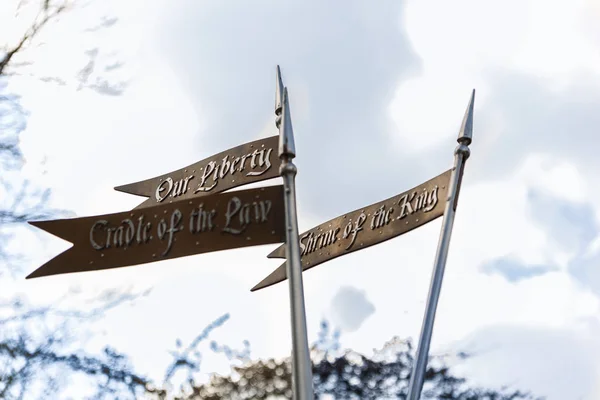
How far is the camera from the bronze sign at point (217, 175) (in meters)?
5.52

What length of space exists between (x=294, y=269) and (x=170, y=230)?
76 cm

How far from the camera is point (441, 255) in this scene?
5.25m

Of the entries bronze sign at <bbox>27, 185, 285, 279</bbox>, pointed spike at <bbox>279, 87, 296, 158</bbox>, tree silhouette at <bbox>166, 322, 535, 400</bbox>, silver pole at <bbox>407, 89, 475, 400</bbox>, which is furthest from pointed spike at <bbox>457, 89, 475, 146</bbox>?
tree silhouette at <bbox>166, 322, 535, 400</bbox>

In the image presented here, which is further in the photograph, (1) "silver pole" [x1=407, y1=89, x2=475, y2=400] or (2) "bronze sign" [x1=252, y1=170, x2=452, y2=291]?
(2) "bronze sign" [x1=252, y1=170, x2=452, y2=291]

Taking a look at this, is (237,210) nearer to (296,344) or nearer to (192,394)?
(296,344)

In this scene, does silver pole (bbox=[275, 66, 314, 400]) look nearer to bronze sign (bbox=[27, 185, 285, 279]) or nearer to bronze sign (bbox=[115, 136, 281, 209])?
bronze sign (bbox=[27, 185, 285, 279])

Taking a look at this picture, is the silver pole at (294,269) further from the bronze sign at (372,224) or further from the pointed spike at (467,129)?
the pointed spike at (467,129)

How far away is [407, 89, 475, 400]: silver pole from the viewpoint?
4852 millimetres

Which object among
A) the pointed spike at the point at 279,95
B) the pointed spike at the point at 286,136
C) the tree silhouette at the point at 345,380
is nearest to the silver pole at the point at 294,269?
the pointed spike at the point at 286,136

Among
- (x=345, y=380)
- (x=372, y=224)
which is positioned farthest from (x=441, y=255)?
(x=345, y=380)

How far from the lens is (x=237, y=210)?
4.87 metres

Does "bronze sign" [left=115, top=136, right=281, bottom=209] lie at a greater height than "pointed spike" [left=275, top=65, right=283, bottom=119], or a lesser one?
lesser

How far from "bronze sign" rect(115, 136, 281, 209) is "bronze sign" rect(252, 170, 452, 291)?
602 millimetres

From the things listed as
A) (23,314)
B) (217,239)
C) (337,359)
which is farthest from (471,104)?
(23,314)
